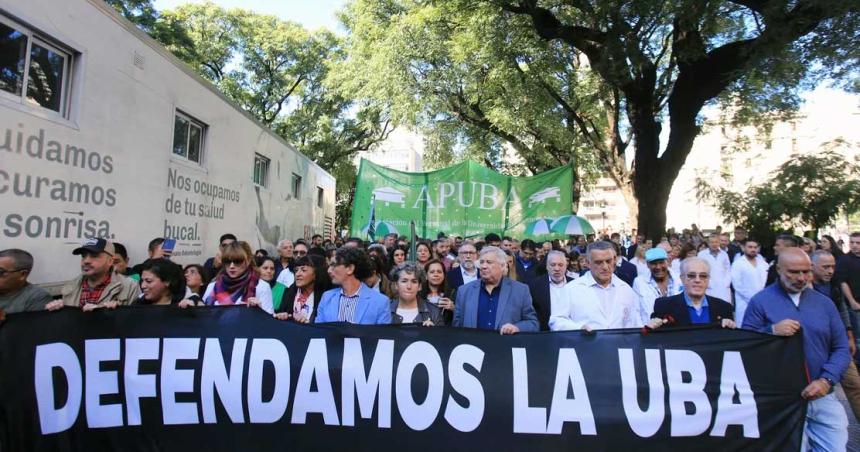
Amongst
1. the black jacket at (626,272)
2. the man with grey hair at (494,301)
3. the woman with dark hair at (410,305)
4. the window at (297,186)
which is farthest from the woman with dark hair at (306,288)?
the window at (297,186)

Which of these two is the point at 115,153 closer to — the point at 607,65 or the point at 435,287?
the point at 435,287

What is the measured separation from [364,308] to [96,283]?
206cm

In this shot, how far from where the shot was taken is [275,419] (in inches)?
130

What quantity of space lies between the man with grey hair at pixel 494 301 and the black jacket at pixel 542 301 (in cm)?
94

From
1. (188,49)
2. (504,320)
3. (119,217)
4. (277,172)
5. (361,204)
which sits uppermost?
(188,49)

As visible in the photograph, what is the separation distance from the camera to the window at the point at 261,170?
9.05 meters

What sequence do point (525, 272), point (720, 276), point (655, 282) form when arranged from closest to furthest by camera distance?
1. point (655, 282)
2. point (720, 276)
3. point (525, 272)

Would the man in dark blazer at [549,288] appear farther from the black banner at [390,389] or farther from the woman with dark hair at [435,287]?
the black banner at [390,389]

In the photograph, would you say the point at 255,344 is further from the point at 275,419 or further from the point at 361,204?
the point at 361,204

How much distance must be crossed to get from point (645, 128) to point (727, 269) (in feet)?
23.3

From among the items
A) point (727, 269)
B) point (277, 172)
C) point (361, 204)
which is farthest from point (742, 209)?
point (277, 172)

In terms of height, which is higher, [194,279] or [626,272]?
[626,272]

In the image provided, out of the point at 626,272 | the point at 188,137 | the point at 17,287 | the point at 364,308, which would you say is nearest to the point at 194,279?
the point at 17,287

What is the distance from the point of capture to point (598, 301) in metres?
3.85
